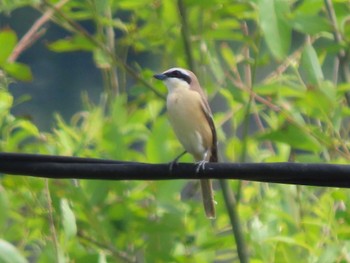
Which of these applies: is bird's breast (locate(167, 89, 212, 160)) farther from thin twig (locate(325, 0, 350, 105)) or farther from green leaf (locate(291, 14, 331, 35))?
green leaf (locate(291, 14, 331, 35))

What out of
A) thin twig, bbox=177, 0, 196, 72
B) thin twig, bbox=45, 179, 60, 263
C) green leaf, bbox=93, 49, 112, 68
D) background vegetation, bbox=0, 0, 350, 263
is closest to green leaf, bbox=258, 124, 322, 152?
background vegetation, bbox=0, 0, 350, 263

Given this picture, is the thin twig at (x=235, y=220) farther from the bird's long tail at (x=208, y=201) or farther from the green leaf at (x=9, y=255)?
the green leaf at (x=9, y=255)

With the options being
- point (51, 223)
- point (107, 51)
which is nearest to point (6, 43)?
point (107, 51)

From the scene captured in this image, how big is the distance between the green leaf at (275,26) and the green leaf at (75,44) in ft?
3.96

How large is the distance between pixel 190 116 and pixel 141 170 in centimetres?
140

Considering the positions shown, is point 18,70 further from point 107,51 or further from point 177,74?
point 177,74

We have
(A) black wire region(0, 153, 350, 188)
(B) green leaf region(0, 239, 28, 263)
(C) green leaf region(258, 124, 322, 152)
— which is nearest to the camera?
(A) black wire region(0, 153, 350, 188)

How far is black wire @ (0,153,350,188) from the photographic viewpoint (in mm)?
3078

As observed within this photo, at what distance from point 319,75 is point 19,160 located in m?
1.21

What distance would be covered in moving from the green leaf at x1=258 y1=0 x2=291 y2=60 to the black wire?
0.59 metres

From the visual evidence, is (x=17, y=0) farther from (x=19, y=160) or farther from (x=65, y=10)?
(x=19, y=160)

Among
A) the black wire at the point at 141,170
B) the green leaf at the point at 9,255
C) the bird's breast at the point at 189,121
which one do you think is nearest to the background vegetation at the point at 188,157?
the green leaf at the point at 9,255

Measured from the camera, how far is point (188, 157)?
444 cm

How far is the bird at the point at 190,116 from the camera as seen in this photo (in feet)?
14.9
